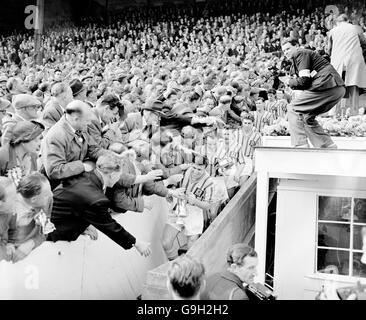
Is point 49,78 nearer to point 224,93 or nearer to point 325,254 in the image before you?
point 224,93

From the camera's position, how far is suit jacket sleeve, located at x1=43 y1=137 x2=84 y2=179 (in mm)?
2391

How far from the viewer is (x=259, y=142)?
13.0ft

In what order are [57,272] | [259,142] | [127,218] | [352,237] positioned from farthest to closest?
[259,142] → [352,237] → [127,218] → [57,272]

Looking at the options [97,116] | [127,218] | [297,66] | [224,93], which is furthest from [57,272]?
[224,93]

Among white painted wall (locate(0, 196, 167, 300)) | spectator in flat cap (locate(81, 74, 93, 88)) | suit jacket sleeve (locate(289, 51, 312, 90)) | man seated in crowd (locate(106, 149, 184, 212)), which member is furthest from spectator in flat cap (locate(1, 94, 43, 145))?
suit jacket sleeve (locate(289, 51, 312, 90))

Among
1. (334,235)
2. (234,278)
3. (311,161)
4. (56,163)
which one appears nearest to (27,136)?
(56,163)

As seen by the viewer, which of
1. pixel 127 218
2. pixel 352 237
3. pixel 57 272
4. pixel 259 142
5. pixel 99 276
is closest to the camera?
pixel 57 272

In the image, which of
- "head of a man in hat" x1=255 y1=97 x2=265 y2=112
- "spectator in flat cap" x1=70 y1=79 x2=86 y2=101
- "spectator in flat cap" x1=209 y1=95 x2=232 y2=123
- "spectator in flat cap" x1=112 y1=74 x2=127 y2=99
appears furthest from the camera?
"head of a man in hat" x1=255 y1=97 x2=265 y2=112

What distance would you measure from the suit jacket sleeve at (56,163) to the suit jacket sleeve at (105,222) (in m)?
0.21

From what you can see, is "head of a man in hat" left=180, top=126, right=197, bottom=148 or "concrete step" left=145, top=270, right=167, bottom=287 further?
"head of a man in hat" left=180, top=126, right=197, bottom=148

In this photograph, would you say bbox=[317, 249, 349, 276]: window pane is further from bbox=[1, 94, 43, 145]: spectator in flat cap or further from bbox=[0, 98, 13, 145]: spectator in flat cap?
bbox=[0, 98, 13, 145]: spectator in flat cap

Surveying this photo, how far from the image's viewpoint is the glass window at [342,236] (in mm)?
3219

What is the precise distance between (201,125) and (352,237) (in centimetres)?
124

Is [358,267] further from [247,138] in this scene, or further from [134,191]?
[134,191]
